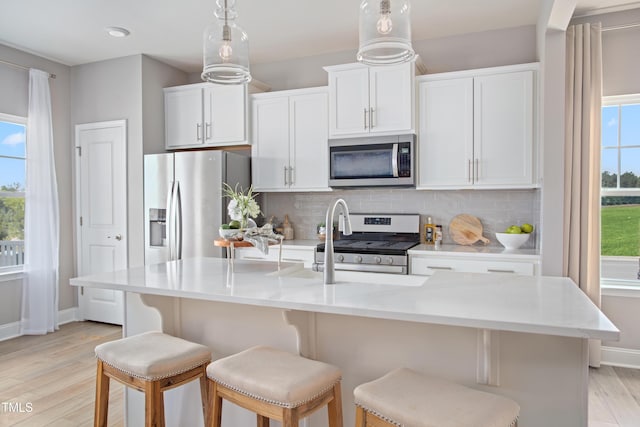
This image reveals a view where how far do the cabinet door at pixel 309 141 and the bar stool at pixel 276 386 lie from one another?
2.54 metres

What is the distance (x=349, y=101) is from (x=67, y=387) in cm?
312

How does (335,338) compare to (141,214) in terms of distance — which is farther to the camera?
(141,214)

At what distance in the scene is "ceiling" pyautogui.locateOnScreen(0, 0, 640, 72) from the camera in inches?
130

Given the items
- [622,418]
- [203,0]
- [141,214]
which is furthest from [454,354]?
[141,214]

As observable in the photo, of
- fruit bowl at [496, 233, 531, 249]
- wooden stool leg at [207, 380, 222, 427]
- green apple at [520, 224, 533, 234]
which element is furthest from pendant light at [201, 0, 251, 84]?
green apple at [520, 224, 533, 234]

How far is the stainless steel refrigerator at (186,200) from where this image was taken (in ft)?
13.2

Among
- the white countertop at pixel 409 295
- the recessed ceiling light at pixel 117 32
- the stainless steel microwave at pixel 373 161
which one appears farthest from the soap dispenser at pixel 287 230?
the recessed ceiling light at pixel 117 32

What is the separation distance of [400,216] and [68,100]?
3788 mm

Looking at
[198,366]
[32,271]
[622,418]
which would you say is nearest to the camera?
[198,366]

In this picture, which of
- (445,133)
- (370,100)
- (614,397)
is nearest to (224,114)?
(370,100)

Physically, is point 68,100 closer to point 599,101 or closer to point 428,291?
point 428,291

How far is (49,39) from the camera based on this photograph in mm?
3990

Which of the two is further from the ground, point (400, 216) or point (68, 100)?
point (68, 100)

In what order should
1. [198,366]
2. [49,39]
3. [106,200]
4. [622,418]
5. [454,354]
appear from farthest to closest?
[106,200] < [49,39] < [622,418] < [198,366] < [454,354]
